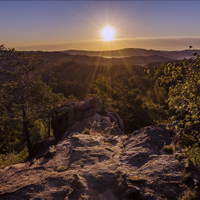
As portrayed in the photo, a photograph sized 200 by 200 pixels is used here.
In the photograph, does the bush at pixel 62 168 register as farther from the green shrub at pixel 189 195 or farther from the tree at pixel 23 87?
the tree at pixel 23 87

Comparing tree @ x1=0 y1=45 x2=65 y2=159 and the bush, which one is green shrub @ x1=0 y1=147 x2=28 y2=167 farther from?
the bush

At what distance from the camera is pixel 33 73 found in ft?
58.2

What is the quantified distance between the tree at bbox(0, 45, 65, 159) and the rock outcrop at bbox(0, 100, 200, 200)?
27.0 ft

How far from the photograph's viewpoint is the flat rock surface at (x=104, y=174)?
20.9 ft

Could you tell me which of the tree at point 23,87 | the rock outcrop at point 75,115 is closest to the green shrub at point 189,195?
the tree at point 23,87

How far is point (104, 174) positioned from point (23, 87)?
1299 centimetres

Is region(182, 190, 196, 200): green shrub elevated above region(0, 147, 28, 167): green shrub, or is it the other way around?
region(182, 190, 196, 200): green shrub

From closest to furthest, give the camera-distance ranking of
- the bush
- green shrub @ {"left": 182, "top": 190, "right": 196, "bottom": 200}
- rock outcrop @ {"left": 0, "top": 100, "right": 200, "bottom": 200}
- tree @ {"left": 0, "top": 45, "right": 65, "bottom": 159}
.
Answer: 1. green shrub @ {"left": 182, "top": 190, "right": 196, "bottom": 200}
2. rock outcrop @ {"left": 0, "top": 100, "right": 200, "bottom": 200}
3. the bush
4. tree @ {"left": 0, "top": 45, "right": 65, "bottom": 159}

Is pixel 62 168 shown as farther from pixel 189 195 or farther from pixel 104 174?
pixel 189 195

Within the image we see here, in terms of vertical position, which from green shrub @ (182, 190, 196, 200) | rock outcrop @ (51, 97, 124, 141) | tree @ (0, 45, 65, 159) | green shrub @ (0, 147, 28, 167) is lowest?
green shrub @ (0, 147, 28, 167)

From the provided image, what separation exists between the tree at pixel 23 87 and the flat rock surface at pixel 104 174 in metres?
8.35

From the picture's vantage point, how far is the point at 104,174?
24.8 feet

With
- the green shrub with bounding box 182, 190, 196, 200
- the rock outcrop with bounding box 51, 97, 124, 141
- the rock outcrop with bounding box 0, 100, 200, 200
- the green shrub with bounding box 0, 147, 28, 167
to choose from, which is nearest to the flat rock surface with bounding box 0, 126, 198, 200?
the rock outcrop with bounding box 0, 100, 200, 200

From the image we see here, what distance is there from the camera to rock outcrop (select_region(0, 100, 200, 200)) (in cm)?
636
